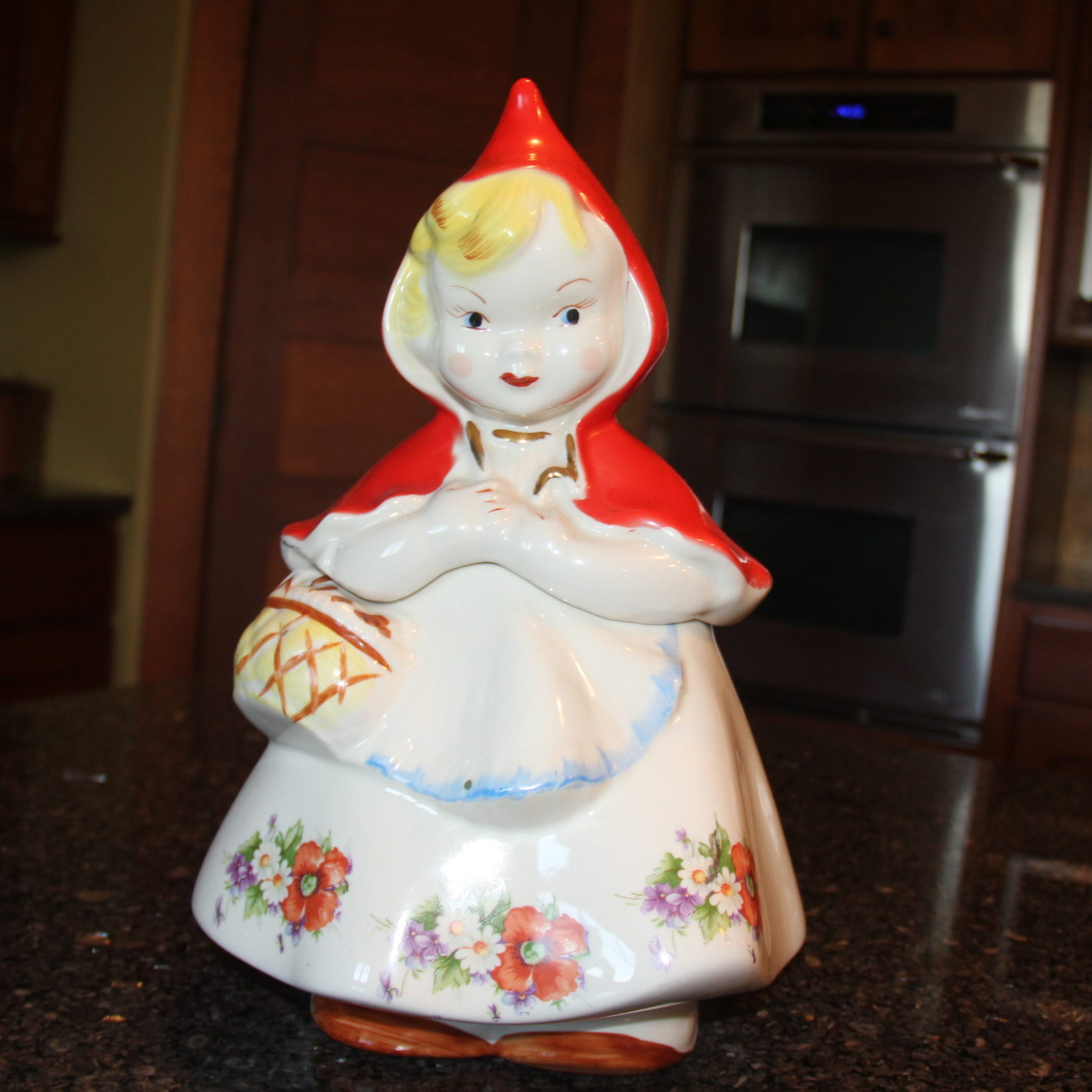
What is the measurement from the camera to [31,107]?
2.08 meters

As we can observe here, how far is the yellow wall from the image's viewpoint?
2023 millimetres

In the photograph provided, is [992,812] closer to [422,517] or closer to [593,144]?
[422,517]

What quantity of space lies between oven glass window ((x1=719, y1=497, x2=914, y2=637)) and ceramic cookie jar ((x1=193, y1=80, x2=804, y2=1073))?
1479 millimetres

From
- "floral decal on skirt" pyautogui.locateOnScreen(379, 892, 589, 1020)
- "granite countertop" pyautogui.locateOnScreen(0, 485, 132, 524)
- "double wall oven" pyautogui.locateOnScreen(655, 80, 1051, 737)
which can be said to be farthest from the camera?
"double wall oven" pyautogui.locateOnScreen(655, 80, 1051, 737)

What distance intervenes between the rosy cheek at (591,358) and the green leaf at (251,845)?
0.87 feet

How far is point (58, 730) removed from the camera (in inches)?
39.6

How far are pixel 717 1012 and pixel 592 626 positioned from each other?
0.69 ft

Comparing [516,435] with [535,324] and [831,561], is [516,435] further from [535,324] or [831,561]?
[831,561]

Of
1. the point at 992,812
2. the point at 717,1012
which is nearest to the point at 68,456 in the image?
the point at 992,812

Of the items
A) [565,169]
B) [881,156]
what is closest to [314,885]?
[565,169]

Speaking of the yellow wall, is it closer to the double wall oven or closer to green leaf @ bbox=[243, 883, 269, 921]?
the double wall oven

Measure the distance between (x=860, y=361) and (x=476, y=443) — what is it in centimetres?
154

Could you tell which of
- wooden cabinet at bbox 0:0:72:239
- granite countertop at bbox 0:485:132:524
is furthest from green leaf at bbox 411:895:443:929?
wooden cabinet at bbox 0:0:72:239

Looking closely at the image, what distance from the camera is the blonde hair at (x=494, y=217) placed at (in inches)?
22.1
